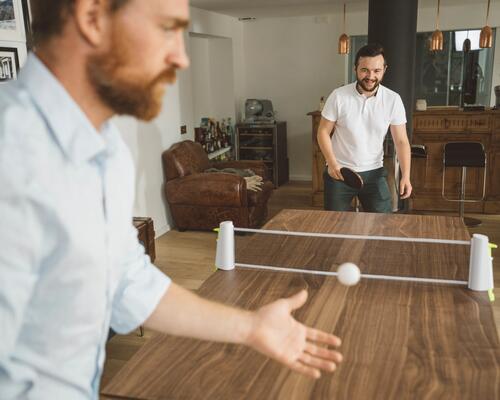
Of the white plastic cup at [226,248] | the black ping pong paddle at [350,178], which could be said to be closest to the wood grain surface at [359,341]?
the white plastic cup at [226,248]

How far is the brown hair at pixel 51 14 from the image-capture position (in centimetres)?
78

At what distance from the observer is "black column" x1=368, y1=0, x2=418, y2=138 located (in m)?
5.30

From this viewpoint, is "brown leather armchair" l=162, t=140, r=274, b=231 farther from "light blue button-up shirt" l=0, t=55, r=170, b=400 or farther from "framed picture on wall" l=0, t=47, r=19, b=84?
"light blue button-up shirt" l=0, t=55, r=170, b=400

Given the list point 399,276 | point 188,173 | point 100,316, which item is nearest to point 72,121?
point 100,316

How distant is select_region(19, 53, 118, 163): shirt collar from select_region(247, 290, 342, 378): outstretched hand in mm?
464

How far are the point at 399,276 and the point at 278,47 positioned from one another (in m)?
6.85

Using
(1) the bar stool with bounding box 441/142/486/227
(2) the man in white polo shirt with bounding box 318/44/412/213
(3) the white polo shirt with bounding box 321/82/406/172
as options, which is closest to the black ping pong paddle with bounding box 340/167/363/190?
(2) the man in white polo shirt with bounding box 318/44/412/213

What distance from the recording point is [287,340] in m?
1.06

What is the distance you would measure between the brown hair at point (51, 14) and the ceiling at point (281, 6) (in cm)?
555

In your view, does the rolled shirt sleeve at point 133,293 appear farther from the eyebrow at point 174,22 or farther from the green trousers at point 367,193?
the green trousers at point 367,193

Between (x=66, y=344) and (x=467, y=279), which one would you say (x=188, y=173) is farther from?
(x=66, y=344)

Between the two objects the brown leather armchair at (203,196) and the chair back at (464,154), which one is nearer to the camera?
the brown leather armchair at (203,196)

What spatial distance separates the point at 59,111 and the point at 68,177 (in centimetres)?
10

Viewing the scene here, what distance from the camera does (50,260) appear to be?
79cm
